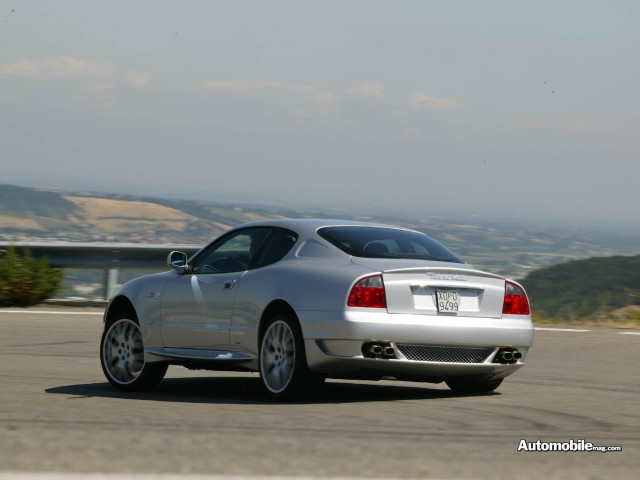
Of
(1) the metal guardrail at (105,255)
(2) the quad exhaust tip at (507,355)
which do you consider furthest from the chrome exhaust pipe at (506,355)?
(1) the metal guardrail at (105,255)

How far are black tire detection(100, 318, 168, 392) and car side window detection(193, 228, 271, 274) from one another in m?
0.83

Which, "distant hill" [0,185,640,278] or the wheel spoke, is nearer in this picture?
the wheel spoke

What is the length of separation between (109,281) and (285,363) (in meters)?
10.9

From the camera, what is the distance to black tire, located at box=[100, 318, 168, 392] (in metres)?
9.65

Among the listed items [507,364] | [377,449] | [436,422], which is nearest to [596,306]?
[507,364]

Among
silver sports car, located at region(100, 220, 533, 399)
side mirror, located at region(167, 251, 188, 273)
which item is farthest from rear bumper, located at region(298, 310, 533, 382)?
side mirror, located at region(167, 251, 188, 273)

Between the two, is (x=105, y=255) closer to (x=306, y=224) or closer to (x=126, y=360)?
(x=126, y=360)

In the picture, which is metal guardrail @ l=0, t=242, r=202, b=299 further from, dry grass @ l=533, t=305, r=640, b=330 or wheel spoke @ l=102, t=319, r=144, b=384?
wheel spoke @ l=102, t=319, r=144, b=384

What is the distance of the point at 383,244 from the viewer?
29.7 feet

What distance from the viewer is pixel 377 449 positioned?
239 inches

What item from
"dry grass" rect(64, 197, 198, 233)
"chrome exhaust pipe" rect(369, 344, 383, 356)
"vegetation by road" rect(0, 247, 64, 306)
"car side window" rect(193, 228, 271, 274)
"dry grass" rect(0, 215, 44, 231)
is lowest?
"dry grass" rect(0, 215, 44, 231)

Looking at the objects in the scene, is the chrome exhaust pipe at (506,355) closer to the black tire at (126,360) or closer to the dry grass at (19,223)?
the black tire at (126,360)

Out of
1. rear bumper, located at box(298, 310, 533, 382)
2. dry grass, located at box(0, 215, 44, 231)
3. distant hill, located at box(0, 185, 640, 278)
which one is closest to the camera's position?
rear bumper, located at box(298, 310, 533, 382)

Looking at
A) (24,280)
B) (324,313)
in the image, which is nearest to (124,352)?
(324,313)
